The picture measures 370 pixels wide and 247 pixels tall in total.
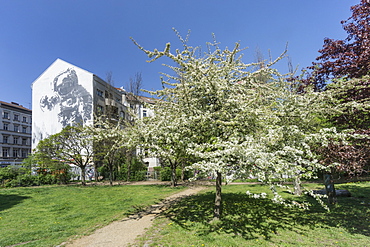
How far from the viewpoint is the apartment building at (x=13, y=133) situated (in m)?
44.6

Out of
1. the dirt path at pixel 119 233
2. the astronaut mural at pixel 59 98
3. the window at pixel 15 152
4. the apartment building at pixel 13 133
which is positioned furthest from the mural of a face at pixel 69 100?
the dirt path at pixel 119 233

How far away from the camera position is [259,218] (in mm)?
7461

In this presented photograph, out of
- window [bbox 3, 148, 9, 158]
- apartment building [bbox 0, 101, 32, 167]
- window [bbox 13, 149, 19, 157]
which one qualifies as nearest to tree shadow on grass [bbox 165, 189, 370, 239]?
apartment building [bbox 0, 101, 32, 167]

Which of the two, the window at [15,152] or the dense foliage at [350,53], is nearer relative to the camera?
the dense foliage at [350,53]

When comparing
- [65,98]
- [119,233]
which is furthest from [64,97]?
[119,233]

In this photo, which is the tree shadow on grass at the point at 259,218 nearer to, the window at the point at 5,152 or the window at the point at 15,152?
the window at the point at 5,152

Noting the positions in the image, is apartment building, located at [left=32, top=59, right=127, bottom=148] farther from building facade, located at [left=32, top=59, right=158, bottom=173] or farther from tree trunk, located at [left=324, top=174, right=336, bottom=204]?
tree trunk, located at [left=324, top=174, right=336, bottom=204]

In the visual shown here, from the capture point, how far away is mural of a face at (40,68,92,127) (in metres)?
31.0

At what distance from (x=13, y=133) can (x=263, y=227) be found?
56.0 m

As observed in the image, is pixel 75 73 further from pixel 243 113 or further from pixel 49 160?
pixel 243 113

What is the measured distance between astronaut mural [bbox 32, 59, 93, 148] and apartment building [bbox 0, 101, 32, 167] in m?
16.8

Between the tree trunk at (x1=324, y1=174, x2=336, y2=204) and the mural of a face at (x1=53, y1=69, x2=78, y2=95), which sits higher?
the mural of a face at (x1=53, y1=69, x2=78, y2=95)

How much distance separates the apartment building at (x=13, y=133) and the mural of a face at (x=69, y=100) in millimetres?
19544

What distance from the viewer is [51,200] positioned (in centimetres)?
1193
